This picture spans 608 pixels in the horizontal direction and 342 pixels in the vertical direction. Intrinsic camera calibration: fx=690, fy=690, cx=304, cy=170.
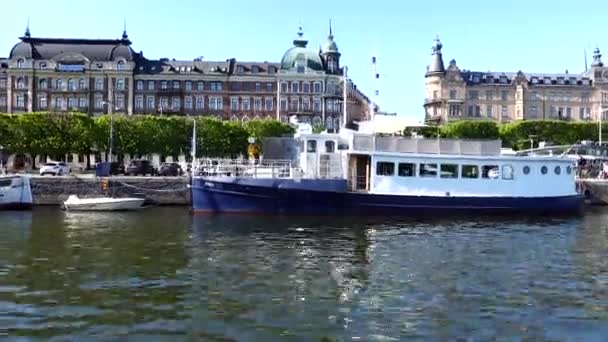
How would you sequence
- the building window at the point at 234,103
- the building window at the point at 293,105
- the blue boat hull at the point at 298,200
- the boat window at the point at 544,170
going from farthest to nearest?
1. the building window at the point at 293,105
2. the building window at the point at 234,103
3. the boat window at the point at 544,170
4. the blue boat hull at the point at 298,200

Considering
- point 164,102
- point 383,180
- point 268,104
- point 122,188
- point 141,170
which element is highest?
point 164,102

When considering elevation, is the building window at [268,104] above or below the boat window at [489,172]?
above

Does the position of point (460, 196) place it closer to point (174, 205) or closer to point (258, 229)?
point (258, 229)

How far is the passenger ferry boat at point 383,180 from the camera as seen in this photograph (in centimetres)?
4038

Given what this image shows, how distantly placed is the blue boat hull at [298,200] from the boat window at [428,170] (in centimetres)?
152

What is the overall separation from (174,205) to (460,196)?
21.1 m

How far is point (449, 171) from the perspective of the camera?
140ft

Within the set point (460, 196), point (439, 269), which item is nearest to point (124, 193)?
point (460, 196)

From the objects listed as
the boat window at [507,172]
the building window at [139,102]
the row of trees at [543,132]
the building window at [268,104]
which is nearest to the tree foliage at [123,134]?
the row of trees at [543,132]

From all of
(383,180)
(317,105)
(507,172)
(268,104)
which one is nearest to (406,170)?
(383,180)

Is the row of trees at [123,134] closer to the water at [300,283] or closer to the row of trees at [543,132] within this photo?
the row of trees at [543,132]

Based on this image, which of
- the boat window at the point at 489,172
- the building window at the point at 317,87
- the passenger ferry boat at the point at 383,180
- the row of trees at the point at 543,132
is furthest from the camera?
the building window at the point at 317,87

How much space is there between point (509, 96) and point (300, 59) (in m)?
Answer: 48.3

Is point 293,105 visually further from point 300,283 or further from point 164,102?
point 300,283
